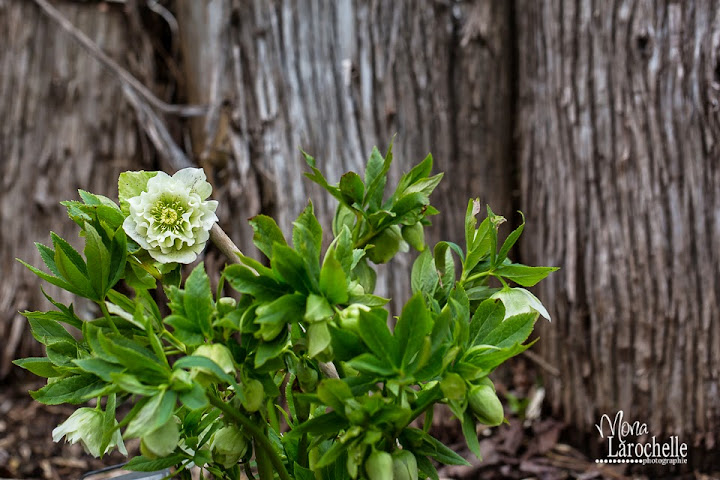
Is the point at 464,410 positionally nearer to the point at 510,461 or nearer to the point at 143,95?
the point at 510,461

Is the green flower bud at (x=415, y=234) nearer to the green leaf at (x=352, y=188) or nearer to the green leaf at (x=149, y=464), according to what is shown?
the green leaf at (x=352, y=188)

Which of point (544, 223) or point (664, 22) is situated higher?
point (664, 22)

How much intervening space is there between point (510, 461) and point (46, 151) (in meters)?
1.28

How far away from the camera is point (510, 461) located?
127 cm

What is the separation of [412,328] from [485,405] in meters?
0.08

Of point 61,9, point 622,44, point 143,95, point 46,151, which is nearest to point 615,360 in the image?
point 622,44

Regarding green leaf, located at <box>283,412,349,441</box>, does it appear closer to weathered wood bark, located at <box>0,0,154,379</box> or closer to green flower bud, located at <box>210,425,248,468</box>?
green flower bud, located at <box>210,425,248,468</box>

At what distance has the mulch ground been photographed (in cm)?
123

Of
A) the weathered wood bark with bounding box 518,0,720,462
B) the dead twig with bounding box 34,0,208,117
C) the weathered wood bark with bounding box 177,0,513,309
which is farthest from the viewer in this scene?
the dead twig with bounding box 34,0,208,117

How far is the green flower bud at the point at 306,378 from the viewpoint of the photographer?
0.50m

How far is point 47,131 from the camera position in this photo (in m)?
1.53

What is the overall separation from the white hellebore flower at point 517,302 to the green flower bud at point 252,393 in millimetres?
206

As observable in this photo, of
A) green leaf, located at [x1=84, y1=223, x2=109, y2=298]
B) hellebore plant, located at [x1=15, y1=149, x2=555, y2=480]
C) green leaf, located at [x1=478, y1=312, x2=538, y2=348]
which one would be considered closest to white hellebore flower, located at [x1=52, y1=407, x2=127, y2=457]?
hellebore plant, located at [x1=15, y1=149, x2=555, y2=480]

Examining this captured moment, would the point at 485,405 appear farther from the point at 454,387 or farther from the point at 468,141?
the point at 468,141
